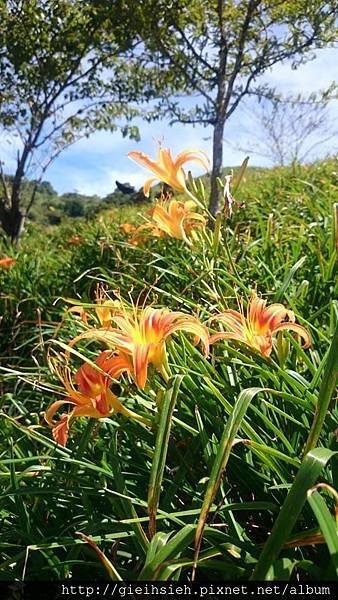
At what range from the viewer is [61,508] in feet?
3.37

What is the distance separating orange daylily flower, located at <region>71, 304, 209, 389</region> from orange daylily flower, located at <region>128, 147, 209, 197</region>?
559 mm

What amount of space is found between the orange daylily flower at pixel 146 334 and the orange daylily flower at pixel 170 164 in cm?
56

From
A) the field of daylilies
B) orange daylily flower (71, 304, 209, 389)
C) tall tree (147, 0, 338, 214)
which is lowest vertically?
the field of daylilies

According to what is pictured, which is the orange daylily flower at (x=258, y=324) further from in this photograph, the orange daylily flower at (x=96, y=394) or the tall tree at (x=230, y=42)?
the tall tree at (x=230, y=42)

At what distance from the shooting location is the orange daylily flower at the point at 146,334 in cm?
79

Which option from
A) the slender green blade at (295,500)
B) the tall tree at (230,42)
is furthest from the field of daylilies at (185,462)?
the tall tree at (230,42)

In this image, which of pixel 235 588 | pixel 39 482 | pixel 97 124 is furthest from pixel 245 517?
pixel 97 124

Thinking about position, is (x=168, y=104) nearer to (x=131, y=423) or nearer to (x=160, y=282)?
(x=160, y=282)

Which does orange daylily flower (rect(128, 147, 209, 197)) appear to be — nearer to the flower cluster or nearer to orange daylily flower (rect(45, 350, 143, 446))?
the flower cluster

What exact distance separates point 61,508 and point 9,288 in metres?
2.46

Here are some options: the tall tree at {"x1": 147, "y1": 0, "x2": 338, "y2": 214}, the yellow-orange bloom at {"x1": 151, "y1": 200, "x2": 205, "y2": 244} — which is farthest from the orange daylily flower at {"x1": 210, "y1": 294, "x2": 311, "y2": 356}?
the tall tree at {"x1": 147, "y1": 0, "x2": 338, "y2": 214}

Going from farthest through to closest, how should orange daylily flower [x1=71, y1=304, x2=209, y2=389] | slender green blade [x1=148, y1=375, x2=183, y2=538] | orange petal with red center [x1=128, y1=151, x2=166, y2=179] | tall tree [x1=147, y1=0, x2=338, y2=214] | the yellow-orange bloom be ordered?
1. tall tree [x1=147, y1=0, x2=338, y2=214]
2. the yellow-orange bloom
3. orange petal with red center [x1=128, y1=151, x2=166, y2=179]
4. orange daylily flower [x1=71, y1=304, x2=209, y2=389]
5. slender green blade [x1=148, y1=375, x2=183, y2=538]

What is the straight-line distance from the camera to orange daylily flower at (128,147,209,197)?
130 centimetres

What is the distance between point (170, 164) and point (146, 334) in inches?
25.0
